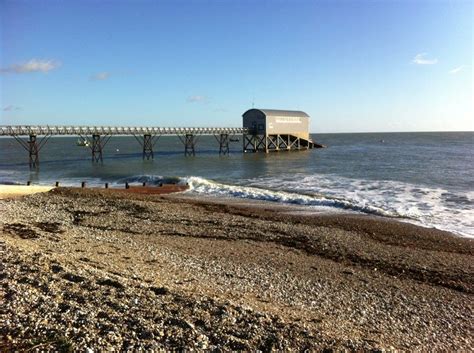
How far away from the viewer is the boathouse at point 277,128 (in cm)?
6047

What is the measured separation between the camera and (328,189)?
25.7 meters

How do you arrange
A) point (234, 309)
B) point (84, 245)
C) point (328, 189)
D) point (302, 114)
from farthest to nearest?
1. point (302, 114)
2. point (328, 189)
3. point (84, 245)
4. point (234, 309)

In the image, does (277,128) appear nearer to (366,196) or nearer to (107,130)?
(107,130)

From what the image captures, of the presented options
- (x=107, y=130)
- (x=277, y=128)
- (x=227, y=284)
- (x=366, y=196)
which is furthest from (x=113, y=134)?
(x=227, y=284)

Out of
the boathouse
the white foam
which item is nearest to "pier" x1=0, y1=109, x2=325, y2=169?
the boathouse

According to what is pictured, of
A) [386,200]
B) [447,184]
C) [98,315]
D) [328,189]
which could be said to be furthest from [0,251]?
[447,184]

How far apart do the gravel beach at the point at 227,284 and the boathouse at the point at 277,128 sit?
4528 centimetres

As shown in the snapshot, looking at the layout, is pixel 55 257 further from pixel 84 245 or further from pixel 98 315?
pixel 98 315

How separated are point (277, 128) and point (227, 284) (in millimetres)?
55168

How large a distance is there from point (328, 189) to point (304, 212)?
7.53 meters

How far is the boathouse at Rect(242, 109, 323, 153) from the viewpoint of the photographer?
60.5 m

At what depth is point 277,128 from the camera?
62.4m

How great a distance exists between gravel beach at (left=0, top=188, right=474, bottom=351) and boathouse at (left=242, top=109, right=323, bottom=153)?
45281 mm

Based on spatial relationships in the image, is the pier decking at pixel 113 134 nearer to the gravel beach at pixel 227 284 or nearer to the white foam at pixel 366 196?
the white foam at pixel 366 196
